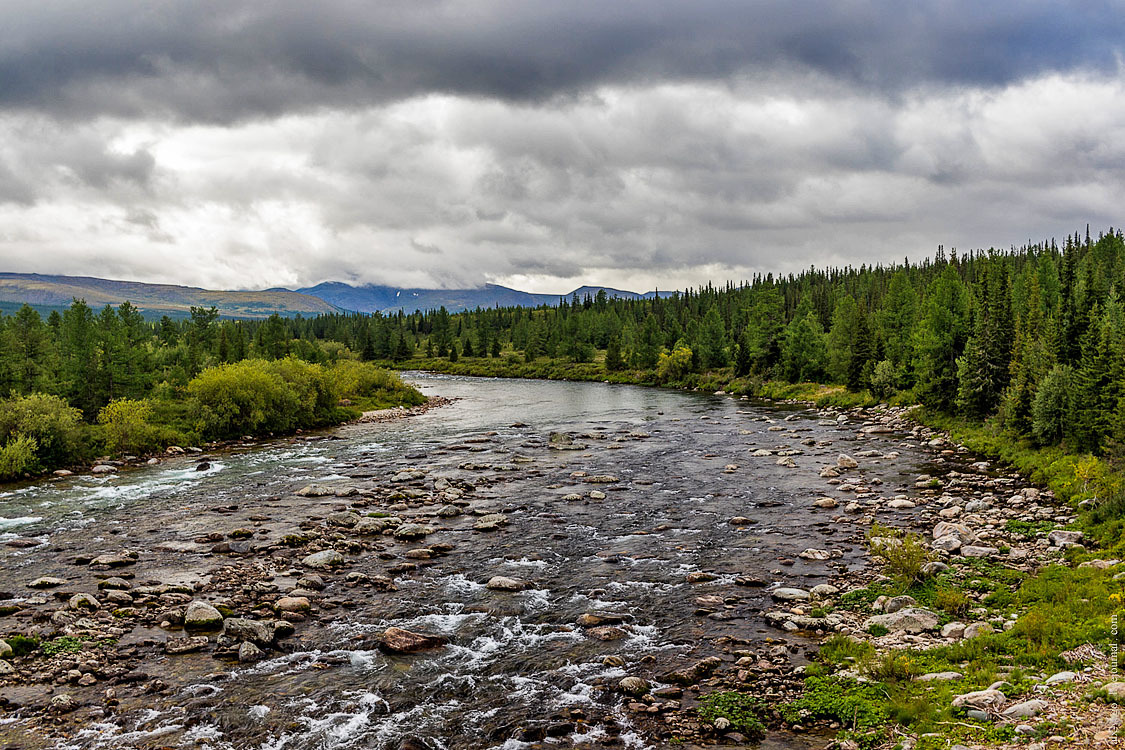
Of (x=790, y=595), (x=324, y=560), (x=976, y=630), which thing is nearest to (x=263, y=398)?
(x=324, y=560)

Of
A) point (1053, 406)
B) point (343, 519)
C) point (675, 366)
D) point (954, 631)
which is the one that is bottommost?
point (343, 519)

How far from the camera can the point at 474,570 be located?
23.9 meters

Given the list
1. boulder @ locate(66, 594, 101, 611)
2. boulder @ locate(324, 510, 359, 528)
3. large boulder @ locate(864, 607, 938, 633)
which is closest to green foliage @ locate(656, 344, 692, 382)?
boulder @ locate(324, 510, 359, 528)

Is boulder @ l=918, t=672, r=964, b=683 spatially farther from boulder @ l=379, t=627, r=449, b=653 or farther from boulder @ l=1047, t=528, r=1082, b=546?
boulder @ l=1047, t=528, r=1082, b=546

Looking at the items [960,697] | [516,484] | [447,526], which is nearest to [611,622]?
[960,697]

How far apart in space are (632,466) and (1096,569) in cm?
2668

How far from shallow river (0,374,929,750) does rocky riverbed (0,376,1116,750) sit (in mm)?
95

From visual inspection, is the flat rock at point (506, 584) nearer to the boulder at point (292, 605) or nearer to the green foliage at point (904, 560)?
the boulder at point (292, 605)

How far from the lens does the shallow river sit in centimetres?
1430

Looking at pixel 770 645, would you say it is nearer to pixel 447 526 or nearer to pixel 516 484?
pixel 447 526

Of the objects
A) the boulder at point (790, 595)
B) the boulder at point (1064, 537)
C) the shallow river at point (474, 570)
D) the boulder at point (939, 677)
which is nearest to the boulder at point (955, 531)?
the boulder at point (1064, 537)

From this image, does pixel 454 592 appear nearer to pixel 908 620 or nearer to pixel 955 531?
pixel 908 620

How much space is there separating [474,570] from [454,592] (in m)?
2.22

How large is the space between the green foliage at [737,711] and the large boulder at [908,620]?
536 centimetres
